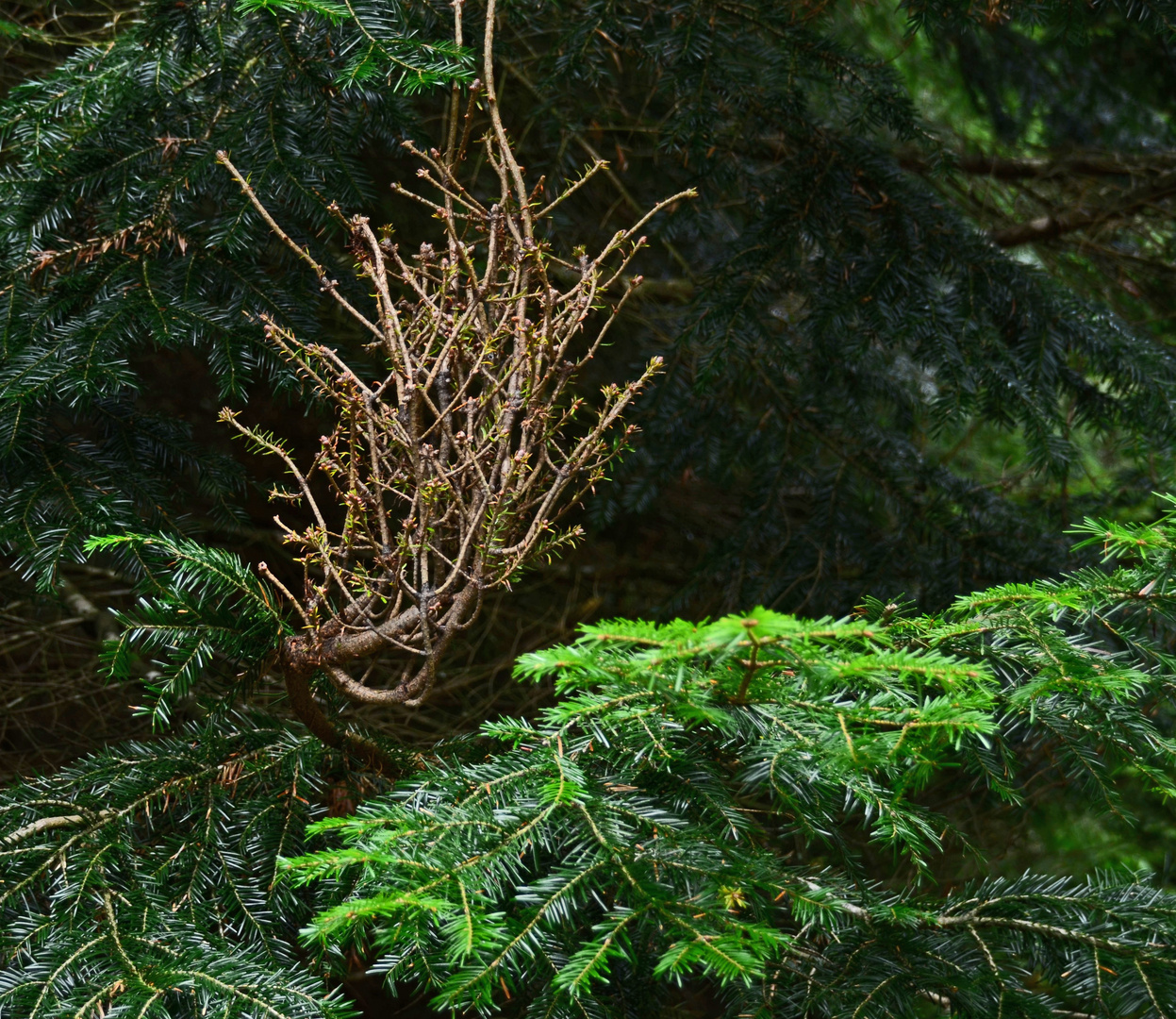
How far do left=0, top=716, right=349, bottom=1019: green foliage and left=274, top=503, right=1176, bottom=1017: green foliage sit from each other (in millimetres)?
180

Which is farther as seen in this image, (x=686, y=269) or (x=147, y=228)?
(x=686, y=269)

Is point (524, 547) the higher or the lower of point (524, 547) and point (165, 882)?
the higher

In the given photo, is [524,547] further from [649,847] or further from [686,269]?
[686,269]

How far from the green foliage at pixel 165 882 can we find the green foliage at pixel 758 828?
0.18 meters

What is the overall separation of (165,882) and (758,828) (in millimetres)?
795

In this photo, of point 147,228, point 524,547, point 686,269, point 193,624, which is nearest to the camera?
point 524,547

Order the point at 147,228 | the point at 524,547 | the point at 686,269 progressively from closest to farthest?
the point at 524,547 < the point at 147,228 < the point at 686,269

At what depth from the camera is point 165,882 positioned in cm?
128

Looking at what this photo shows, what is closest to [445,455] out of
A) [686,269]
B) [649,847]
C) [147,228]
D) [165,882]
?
[649,847]

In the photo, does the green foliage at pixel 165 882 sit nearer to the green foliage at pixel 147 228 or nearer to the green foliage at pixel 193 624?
the green foliage at pixel 193 624

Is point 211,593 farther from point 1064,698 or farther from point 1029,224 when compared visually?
point 1029,224

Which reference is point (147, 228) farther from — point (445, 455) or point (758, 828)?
point (758, 828)

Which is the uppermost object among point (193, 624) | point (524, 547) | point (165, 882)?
point (524, 547)

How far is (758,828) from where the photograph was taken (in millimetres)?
1238
